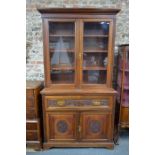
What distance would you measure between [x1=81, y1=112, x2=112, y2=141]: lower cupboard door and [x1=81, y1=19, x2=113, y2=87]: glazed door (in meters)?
0.43

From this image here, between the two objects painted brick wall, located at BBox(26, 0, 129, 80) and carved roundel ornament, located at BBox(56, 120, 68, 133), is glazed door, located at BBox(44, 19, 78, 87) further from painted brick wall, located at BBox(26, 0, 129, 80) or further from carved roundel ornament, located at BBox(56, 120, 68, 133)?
carved roundel ornament, located at BBox(56, 120, 68, 133)

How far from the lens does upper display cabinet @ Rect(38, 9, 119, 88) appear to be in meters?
2.41

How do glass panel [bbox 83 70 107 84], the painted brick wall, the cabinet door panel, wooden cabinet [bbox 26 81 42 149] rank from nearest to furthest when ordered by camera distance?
wooden cabinet [bbox 26 81 42 149] → the cabinet door panel → glass panel [bbox 83 70 107 84] → the painted brick wall

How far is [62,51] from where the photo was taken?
261cm

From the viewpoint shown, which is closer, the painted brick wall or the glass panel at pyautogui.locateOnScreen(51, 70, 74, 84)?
the glass panel at pyautogui.locateOnScreen(51, 70, 74, 84)

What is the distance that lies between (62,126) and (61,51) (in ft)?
3.43

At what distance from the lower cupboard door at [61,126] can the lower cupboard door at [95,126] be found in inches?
5.0

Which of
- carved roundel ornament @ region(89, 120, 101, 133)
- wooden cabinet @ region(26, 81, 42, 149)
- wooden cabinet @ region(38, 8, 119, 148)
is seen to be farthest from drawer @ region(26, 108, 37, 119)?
carved roundel ornament @ region(89, 120, 101, 133)

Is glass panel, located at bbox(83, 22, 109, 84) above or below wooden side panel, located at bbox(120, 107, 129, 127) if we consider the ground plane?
above

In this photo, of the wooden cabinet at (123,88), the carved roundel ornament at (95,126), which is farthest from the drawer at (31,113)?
the wooden cabinet at (123,88)

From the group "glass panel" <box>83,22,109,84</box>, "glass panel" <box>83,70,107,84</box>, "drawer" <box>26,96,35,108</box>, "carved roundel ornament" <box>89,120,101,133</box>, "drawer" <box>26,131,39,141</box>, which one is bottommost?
"drawer" <box>26,131,39,141</box>

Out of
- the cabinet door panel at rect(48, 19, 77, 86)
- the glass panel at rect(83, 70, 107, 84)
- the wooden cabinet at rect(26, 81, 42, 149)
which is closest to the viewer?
the wooden cabinet at rect(26, 81, 42, 149)

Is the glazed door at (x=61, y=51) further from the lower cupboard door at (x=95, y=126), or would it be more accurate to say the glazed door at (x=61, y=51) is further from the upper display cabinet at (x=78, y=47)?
the lower cupboard door at (x=95, y=126)
